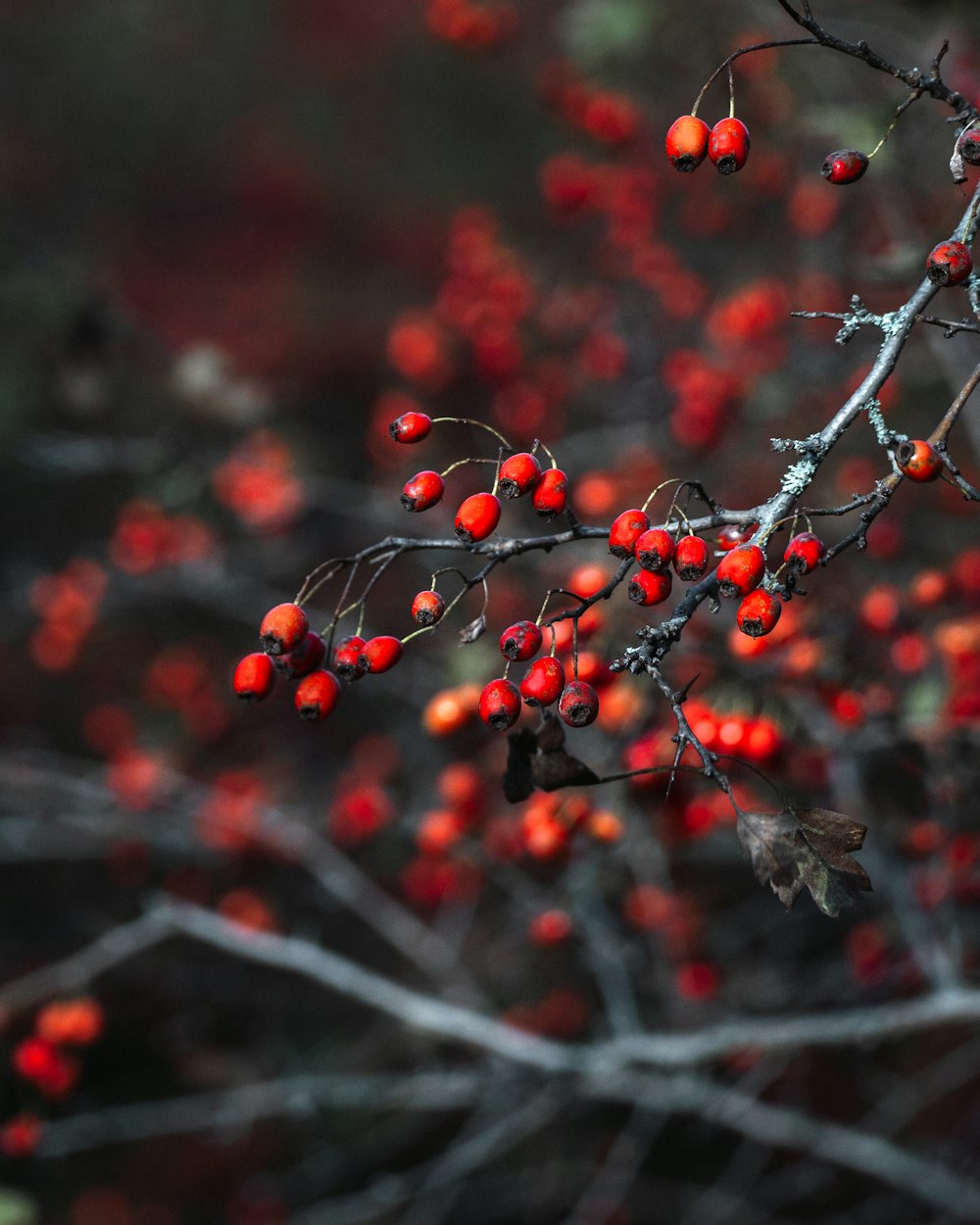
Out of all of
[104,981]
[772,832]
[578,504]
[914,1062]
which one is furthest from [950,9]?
[104,981]

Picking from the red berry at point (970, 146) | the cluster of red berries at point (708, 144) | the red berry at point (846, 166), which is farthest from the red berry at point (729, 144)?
the red berry at point (970, 146)

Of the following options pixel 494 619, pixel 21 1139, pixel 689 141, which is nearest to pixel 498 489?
pixel 689 141

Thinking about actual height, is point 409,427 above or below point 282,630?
above

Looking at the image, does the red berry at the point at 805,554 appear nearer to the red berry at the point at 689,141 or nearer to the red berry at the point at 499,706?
the red berry at the point at 499,706

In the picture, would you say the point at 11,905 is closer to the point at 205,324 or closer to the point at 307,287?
the point at 205,324

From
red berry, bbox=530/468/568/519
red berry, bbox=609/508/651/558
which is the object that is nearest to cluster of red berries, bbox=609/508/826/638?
→ red berry, bbox=609/508/651/558

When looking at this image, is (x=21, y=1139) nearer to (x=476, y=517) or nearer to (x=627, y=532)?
(x=476, y=517)
